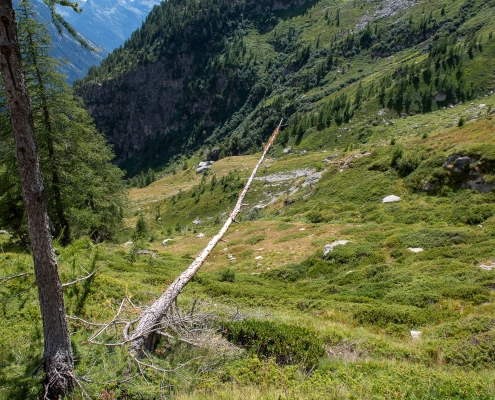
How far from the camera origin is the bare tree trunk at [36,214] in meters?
4.45

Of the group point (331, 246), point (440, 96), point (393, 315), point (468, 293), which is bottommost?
point (331, 246)

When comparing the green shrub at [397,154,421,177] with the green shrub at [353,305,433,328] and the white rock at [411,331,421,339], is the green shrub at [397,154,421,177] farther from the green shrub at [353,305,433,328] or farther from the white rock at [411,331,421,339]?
the white rock at [411,331,421,339]

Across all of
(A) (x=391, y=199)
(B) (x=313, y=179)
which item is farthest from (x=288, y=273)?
(B) (x=313, y=179)

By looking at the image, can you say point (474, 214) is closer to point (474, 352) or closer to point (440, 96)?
point (474, 352)

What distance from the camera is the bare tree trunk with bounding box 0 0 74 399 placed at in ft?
14.6

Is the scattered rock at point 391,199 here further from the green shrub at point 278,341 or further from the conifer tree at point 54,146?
the conifer tree at point 54,146

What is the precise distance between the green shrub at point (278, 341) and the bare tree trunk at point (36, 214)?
3609mm

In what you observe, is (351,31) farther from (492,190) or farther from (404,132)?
(492,190)

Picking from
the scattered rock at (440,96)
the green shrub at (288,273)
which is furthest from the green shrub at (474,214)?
the scattered rock at (440,96)

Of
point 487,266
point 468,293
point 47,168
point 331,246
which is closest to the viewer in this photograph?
point 468,293

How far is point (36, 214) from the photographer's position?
4.85 meters

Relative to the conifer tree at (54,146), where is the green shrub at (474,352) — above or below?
below

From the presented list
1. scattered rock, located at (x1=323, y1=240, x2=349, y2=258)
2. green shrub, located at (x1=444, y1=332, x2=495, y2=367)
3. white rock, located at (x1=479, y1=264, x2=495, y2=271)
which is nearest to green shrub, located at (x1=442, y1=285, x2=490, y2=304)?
white rock, located at (x1=479, y1=264, x2=495, y2=271)

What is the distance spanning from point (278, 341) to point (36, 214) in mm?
5463
